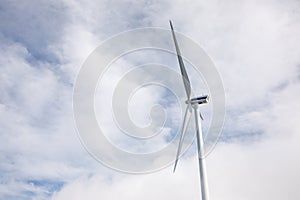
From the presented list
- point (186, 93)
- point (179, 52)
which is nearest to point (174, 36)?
point (179, 52)

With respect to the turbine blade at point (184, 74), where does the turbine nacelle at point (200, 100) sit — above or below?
below

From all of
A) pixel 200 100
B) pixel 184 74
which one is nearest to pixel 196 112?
pixel 200 100

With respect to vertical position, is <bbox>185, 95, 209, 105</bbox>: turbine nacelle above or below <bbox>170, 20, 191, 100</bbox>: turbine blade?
below

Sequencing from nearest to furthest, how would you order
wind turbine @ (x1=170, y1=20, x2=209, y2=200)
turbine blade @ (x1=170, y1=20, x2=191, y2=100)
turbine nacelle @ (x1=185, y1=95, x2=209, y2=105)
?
wind turbine @ (x1=170, y1=20, x2=209, y2=200), turbine nacelle @ (x1=185, y1=95, x2=209, y2=105), turbine blade @ (x1=170, y1=20, x2=191, y2=100)

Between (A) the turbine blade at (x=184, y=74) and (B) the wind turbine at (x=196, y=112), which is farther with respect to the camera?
(A) the turbine blade at (x=184, y=74)

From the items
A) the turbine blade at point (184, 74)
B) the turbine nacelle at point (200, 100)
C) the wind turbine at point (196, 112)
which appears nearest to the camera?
the wind turbine at point (196, 112)

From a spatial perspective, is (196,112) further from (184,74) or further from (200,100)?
(184,74)

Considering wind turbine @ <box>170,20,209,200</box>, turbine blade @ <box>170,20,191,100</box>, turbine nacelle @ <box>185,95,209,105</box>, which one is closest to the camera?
wind turbine @ <box>170,20,209,200</box>

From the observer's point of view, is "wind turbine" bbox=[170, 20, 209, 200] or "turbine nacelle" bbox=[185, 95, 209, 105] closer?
"wind turbine" bbox=[170, 20, 209, 200]

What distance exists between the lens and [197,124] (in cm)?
5412

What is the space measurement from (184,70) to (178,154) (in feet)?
62.5

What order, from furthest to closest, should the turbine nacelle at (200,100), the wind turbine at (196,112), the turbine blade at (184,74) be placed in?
the turbine blade at (184,74), the turbine nacelle at (200,100), the wind turbine at (196,112)

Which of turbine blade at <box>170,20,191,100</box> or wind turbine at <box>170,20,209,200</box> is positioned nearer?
wind turbine at <box>170,20,209,200</box>

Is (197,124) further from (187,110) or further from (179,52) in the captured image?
(179,52)
